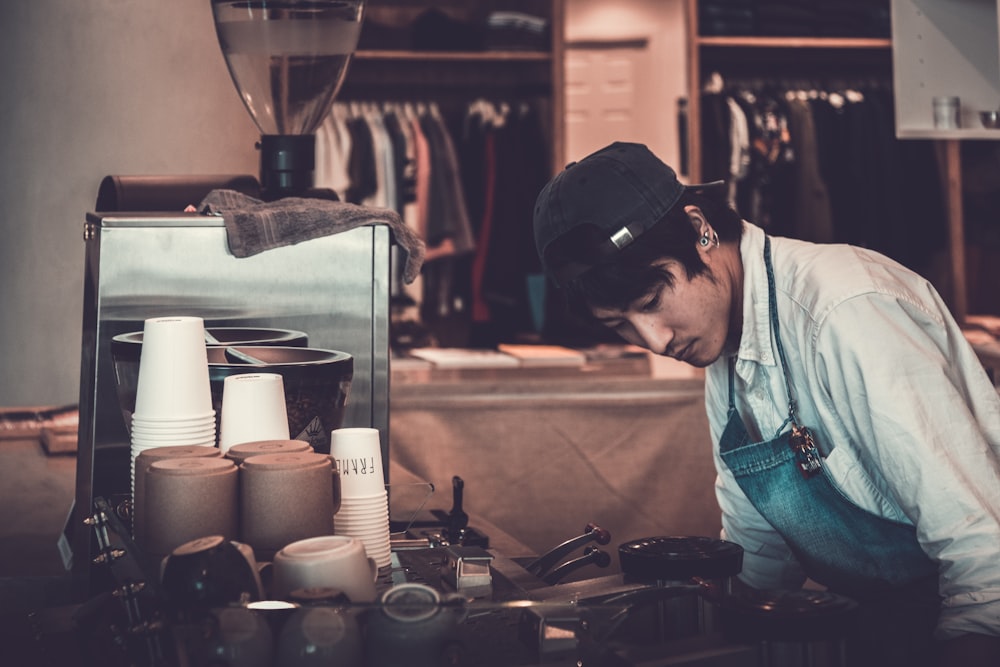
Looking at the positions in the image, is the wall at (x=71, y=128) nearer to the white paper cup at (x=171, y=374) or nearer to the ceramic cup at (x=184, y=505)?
the white paper cup at (x=171, y=374)

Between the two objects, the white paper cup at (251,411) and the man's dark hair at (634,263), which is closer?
the white paper cup at (251,411)

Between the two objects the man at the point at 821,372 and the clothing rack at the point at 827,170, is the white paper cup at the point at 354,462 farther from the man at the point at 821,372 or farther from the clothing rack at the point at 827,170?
the clothing rack at the point at 827,170

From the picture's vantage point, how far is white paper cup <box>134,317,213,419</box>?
105 centimetres

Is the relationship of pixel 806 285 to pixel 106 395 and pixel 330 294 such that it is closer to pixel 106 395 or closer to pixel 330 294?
pixel 330 294

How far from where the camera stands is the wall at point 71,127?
2123 mm

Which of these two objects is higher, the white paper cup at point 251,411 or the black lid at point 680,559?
the white paper cup at point 251,411

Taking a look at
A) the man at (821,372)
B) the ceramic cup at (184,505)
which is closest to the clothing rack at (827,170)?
the man at (821,372)

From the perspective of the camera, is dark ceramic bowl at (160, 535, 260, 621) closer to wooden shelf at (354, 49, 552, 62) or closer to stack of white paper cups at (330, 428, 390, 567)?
stack of white paper cups at (330, 428, 390, 567)

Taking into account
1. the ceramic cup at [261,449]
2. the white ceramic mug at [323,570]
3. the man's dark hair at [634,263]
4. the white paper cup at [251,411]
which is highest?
the man's dark hair at [634,263]

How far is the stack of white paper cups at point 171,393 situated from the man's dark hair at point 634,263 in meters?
0.45

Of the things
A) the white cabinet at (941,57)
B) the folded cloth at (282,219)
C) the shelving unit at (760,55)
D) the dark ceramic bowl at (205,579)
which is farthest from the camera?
the shelving unit at (760,55)

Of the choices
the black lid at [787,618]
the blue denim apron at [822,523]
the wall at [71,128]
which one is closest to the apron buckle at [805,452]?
the blue denim apron at [822,523]

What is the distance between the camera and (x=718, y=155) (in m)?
4.86

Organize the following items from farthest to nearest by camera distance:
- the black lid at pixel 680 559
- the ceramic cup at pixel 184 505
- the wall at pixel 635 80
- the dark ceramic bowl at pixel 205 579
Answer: the wall at pixel 635 80 → the black lid at pixel 680 559 → the ceramic cup at pixel 184 505 → the dark ceramic bowl at pixel 205 579
